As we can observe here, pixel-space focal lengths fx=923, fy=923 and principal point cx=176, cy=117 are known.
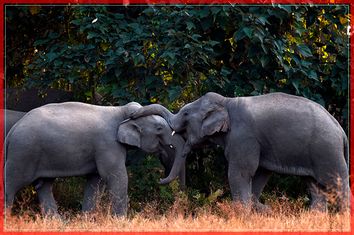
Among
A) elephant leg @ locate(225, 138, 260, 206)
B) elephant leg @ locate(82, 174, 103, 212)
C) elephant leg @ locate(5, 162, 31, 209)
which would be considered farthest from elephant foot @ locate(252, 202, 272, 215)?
elephant leg @ locate(5, 162, 31, 209)

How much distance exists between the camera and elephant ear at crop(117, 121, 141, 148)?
493 inches

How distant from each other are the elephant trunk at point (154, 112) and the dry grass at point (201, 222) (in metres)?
1.57

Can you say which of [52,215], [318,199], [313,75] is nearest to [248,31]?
[313,75]

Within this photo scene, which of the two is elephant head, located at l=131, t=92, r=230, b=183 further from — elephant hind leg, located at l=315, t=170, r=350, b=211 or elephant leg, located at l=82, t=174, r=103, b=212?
elephant hind leg, located at l=315, t=170, r=350, b=211

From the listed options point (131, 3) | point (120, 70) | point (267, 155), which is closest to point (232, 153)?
point (267, 155)

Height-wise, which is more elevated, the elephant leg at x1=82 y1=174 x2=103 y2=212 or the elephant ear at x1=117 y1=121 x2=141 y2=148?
the elephant ear at x1=117 y1=121 x2=141 y2=148

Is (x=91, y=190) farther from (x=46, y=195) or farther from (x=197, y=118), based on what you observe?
(x=197, y=118)

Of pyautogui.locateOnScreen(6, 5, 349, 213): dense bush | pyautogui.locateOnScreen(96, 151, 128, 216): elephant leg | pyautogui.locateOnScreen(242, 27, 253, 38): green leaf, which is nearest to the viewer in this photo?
pyautogui.locateOnScreen(96, 151, 128, 216): elephant leg

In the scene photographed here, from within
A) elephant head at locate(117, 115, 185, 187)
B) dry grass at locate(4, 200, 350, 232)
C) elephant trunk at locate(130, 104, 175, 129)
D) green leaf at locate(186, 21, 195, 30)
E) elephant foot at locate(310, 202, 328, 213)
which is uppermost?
green leaf at locate(186, 21, 195, 30)

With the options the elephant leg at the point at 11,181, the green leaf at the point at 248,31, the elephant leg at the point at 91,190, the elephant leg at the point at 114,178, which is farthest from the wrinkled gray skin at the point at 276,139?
the elephant leg at the point at 11,181

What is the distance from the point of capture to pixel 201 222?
36.2 feet

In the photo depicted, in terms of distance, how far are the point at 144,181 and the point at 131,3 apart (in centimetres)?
281

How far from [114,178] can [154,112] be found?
120cm

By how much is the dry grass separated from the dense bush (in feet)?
6.87
